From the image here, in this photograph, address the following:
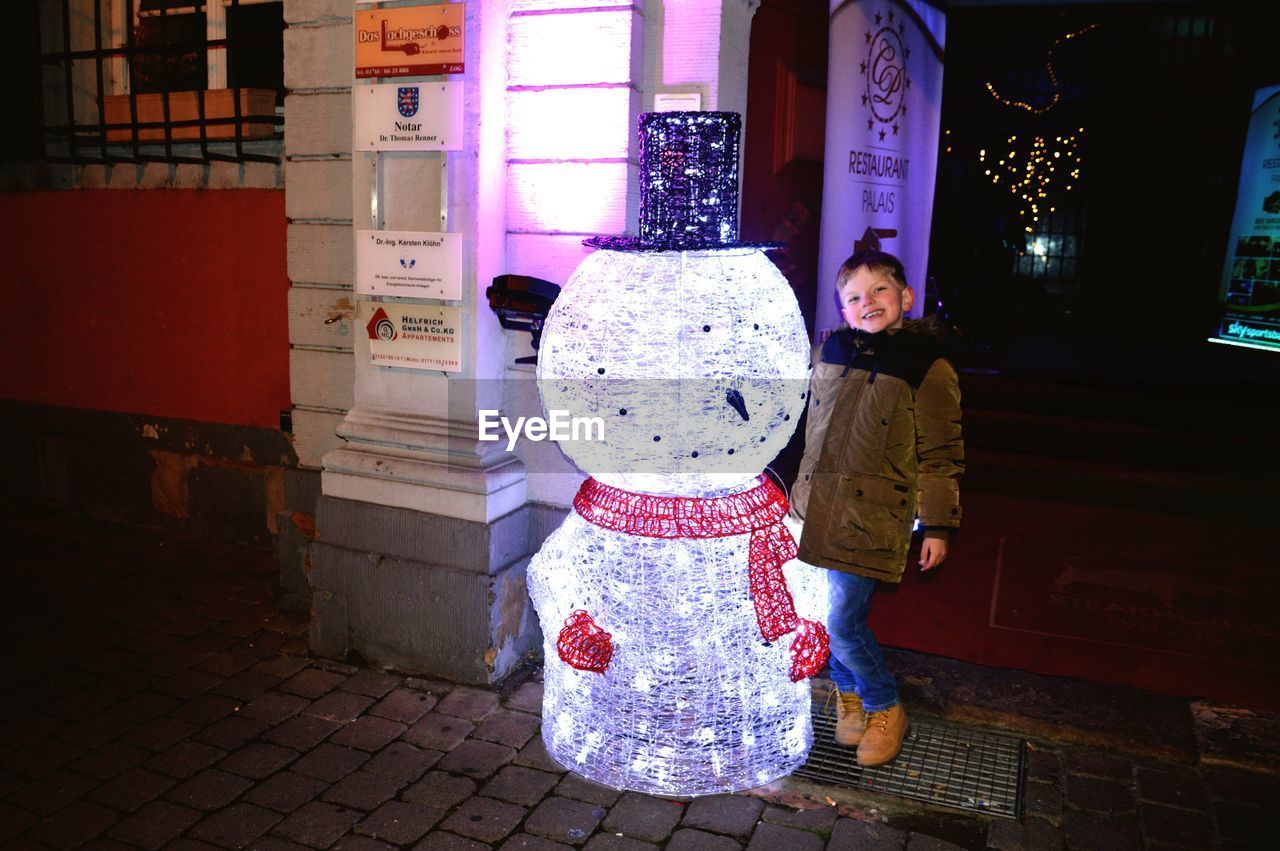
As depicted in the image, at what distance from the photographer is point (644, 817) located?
3.37 meters

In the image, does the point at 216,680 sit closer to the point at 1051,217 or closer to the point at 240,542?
the point at 240,542

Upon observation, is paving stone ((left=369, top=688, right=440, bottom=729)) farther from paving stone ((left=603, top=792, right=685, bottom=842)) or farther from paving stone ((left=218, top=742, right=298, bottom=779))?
paving stone ((left=603, top=792, right=685, bottom=842))

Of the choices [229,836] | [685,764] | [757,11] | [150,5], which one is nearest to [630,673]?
[685,764]

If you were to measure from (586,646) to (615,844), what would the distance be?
0.62 m

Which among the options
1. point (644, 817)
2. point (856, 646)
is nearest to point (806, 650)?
point (856, 646)

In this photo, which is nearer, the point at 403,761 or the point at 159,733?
the point at 403,761

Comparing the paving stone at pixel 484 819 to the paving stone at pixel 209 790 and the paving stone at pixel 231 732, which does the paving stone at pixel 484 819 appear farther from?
the paving stone at pixel 231 732

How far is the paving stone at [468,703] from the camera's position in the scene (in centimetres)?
411

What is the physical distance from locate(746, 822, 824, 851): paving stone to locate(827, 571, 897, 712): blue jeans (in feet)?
2.17

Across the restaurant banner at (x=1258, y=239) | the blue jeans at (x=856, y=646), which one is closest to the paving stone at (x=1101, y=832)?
the blue jeans at (x=856, y=646)

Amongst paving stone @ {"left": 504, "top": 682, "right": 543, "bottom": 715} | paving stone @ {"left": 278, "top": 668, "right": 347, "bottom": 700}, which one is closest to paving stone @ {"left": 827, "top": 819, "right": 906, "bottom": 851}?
paving stone @ {"left": 504, "top": 682, "right": 543, "bottom": 715}

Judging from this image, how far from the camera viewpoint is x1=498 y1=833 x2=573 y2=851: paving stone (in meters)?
3.21

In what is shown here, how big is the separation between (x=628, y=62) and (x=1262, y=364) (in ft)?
30.1

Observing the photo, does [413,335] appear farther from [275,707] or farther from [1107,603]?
[1107,603]
